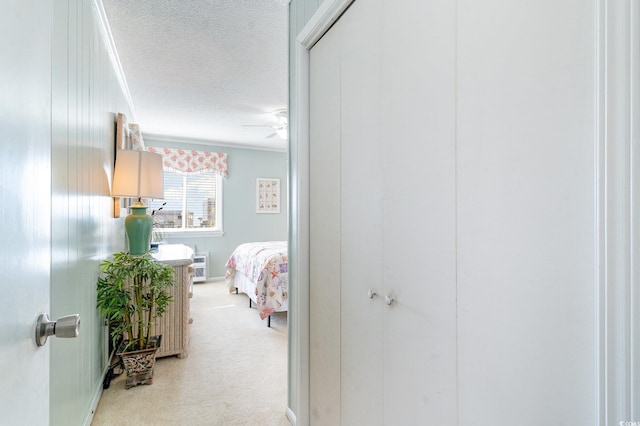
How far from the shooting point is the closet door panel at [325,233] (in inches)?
54.7

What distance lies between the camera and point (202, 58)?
2578 millimetres

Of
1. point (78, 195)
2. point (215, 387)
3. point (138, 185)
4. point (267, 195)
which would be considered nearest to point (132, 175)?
point (138, 185)

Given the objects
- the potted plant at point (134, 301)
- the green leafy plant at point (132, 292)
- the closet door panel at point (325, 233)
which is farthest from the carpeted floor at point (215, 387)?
the closet door panel at point (325, 233)

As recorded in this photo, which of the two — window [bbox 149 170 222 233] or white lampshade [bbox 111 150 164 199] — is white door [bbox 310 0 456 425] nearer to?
white lampshade [bbox 111 150 164 199]

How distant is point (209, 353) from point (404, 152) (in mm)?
2524

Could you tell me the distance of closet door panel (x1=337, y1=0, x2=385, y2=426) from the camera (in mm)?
1114

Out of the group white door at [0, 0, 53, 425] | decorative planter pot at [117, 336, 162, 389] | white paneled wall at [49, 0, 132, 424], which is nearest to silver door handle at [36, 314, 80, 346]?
white door at [0, 0, 53, 425]

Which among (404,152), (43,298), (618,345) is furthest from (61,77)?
(618,345)

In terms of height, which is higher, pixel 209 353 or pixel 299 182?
pixel 299 182

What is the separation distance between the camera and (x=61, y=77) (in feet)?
4.21

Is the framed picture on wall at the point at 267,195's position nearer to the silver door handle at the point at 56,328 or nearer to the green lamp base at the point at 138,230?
the green lamp base at the point at 138,230

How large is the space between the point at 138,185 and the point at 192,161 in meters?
3.30

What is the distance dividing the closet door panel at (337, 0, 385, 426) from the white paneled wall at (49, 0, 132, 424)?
3.79 ft

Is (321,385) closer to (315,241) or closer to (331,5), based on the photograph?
(315,241)
